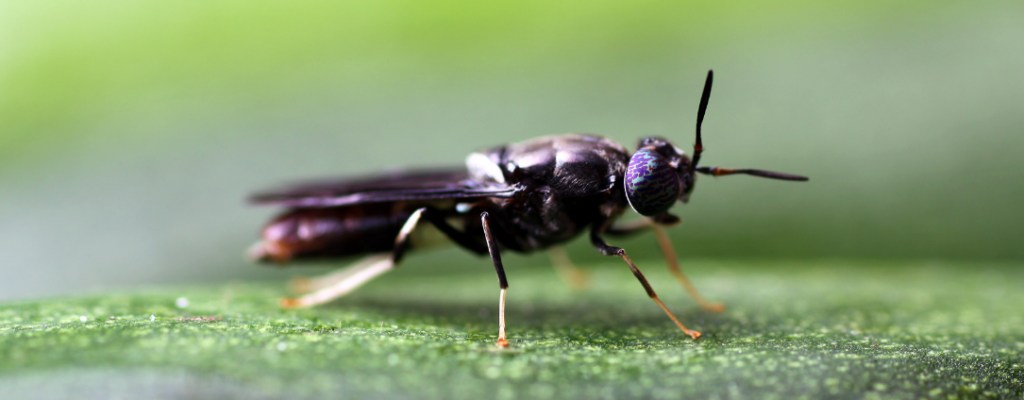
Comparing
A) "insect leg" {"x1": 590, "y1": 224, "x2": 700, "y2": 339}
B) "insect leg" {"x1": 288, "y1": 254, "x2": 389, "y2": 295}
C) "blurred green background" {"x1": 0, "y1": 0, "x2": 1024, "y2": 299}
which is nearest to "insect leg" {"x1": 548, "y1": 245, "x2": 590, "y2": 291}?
"blurred green background" {"x1": 0, "y1": 0, "x2": 1024, "y2": 299}

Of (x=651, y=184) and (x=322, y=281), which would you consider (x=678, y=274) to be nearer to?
(x=651, y=184)

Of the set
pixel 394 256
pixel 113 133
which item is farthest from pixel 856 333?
pixel 113 133

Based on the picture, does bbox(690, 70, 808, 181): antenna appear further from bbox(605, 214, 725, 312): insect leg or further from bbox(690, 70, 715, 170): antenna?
bbox(605, 214, 725, 312): insect leg

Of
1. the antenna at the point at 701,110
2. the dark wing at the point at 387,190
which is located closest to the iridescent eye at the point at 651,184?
the antenna at the point at 701,110

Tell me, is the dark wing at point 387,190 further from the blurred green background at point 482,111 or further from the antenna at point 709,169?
the blurred green background at point 482,111

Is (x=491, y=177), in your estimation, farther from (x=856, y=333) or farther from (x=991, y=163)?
(x=991, y=163)
